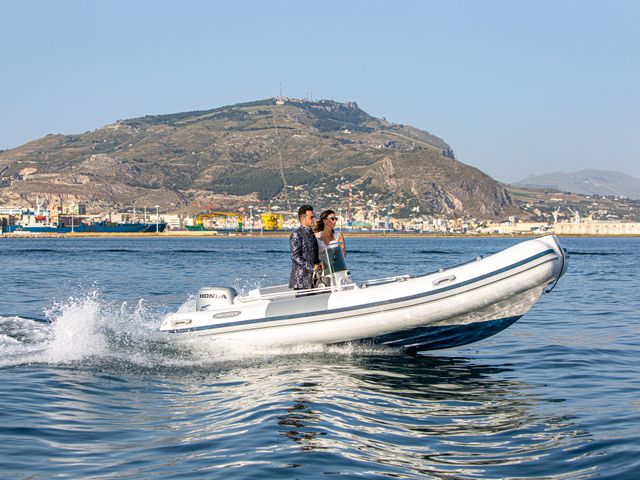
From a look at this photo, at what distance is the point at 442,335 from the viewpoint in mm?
10695

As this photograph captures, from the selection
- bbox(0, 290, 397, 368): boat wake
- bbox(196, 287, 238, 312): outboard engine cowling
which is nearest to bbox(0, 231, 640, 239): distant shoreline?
bbox(0, 290, 397, 368): boat wake

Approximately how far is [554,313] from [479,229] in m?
173

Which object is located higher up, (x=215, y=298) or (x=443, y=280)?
(x=443, y=280)

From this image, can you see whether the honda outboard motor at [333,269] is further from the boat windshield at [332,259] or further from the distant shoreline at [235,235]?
the distant shoreline at [235,235]

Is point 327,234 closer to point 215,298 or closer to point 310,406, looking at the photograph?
point 215,298

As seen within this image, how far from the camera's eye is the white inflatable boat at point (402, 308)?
10.2 m

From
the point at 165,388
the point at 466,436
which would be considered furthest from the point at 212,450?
the point at 165,388

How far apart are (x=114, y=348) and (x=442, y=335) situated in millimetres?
4319

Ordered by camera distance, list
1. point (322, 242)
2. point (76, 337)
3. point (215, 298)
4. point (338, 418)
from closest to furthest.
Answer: point (338, 418) → point (322, 242) → point (215, 298) → point (76, 337)

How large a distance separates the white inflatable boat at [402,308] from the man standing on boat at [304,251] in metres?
0.17

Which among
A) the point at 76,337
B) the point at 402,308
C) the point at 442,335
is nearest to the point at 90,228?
the point at 76,337

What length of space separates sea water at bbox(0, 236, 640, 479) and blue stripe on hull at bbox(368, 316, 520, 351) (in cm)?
25

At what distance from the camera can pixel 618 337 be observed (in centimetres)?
1349

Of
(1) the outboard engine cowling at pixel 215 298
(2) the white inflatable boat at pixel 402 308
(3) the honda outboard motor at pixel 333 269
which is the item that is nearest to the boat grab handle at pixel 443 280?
(2) the white inflatable boat at pixel 402 308
